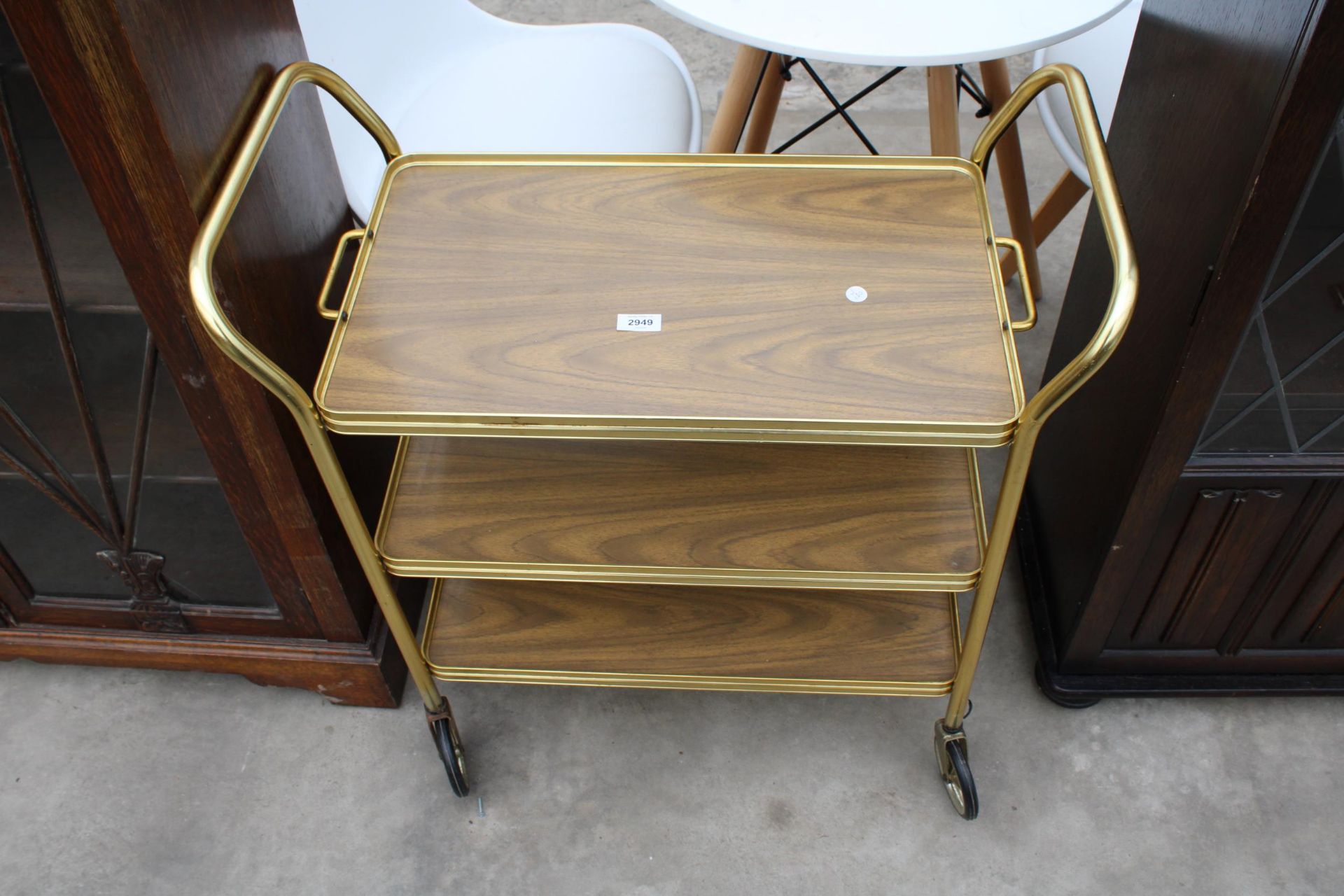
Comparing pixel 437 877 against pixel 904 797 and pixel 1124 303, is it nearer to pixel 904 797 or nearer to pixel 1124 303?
pixel 904 797

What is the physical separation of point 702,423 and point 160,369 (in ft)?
2.06

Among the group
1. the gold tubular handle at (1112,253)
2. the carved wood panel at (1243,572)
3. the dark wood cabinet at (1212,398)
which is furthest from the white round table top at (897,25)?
the carved wood panel at (1243,572)

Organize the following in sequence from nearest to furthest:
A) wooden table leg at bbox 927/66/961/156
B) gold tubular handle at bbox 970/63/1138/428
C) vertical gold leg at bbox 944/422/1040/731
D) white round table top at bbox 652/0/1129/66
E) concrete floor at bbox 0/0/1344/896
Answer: gold tubular handle at bbox 970/63/1138/428 → vertical gold leg at bbox 944/422/1040/731 → white round table top at bbox 652/0/1129/66 → concrete floor at bbox 0/0/1344/896 → wooden table leg at bbox 927/66/961/156

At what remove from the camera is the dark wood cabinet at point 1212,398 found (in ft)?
3.08

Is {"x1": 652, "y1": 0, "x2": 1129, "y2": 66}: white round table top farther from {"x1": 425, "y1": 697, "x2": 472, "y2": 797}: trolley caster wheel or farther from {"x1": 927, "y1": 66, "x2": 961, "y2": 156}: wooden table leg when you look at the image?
{"x1": 425, "y1": 697, "x2": 472, "y2": 797}: trolley caster wheel

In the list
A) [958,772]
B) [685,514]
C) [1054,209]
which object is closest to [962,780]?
[958,772]

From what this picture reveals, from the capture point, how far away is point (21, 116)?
3.14 feet

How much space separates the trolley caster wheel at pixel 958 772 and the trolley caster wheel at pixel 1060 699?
16 centimetres

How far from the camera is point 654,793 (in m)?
1.48

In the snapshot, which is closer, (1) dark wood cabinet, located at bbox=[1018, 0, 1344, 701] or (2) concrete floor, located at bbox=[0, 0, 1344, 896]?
(1) dark wood cabinet, located at bbox=[1018, 0, 1344, 701]

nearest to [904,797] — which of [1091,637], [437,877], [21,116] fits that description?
[1091,637]

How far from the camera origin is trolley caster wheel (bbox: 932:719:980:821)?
139 cm

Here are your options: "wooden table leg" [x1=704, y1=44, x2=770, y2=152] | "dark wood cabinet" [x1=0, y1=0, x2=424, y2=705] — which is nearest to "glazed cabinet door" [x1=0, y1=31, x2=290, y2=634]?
"dark wood cabinet" [x1=0, y1=0, x2=424, y2=705]

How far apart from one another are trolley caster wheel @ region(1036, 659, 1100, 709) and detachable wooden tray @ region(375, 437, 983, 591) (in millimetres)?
461
